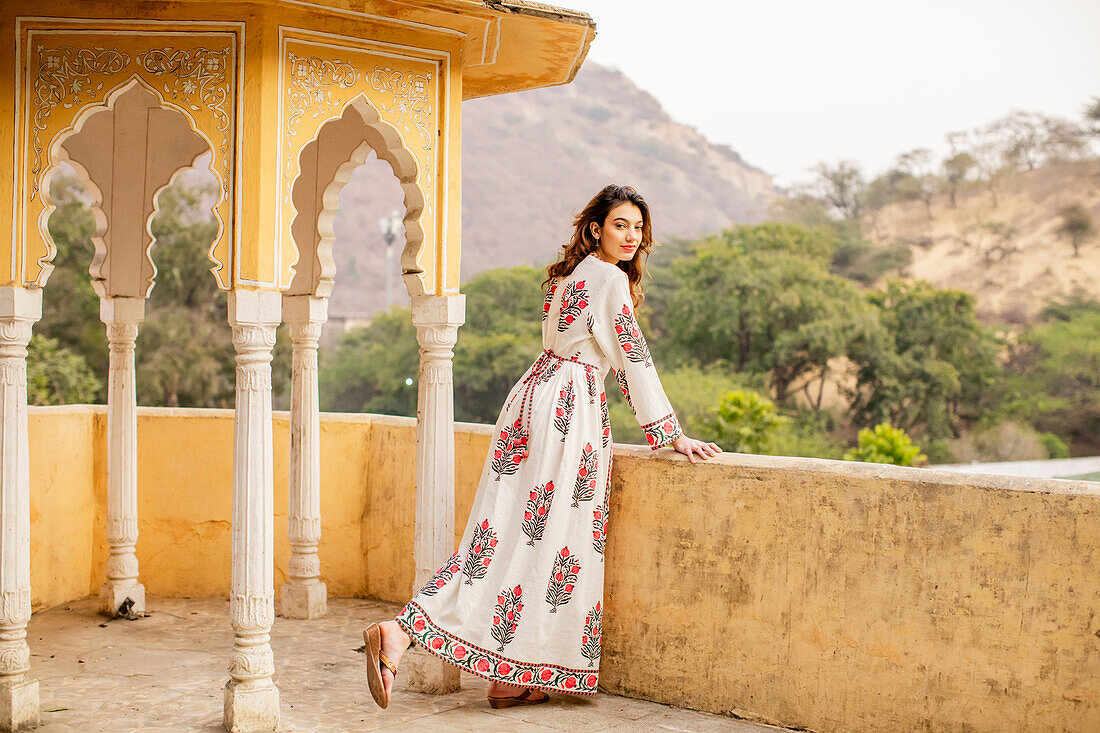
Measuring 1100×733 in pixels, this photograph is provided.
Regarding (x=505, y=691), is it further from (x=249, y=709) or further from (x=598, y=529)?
(x=249, y=709)

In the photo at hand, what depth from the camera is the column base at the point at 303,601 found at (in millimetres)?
5363

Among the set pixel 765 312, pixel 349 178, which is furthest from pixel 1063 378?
pixel 349 178

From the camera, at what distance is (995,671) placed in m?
3.29

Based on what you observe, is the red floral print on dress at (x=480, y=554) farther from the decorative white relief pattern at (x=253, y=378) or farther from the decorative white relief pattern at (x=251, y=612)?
the decorative white relief pattern at (x=253, y=378)

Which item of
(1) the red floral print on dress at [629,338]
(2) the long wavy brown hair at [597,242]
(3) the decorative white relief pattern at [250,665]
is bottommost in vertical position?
(3) the decorative white relief pattern at [250,665]

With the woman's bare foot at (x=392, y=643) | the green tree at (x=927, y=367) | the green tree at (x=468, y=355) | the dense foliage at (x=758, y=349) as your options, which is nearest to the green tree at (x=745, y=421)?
the dense foliage at (x=758, y=349)

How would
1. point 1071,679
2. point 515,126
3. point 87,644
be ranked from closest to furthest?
point 1071,679 < point 87,644 < point 515,126

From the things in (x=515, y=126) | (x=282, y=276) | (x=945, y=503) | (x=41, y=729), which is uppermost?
(x=515, y=126)

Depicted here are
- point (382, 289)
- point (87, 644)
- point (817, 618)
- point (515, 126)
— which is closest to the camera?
point (817, 618)

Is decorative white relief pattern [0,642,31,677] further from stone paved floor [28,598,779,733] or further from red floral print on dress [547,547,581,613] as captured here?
red floral print on dress [547,547,581,613]

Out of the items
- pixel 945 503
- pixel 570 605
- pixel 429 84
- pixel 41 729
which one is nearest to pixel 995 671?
pixel 945 503

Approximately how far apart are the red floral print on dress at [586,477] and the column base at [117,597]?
275 cm

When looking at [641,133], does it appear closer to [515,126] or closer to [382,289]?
[515,126]

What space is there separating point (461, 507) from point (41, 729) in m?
1.98
